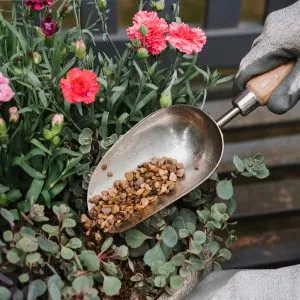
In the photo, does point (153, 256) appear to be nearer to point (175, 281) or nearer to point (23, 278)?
point (175, 281)

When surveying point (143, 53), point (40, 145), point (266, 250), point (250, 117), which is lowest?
point (266, 250)

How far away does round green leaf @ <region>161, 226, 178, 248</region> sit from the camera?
1227mm

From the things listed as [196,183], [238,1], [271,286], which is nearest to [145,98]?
[196,183]

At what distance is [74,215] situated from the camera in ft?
4.27

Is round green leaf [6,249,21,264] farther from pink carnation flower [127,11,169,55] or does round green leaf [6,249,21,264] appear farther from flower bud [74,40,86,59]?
pink carnation flower [127,11,169,55]

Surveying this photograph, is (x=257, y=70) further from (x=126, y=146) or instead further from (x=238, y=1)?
(x=238, y=1)

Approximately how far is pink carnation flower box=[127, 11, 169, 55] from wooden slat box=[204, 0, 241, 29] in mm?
646

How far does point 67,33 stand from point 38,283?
1.96 ft

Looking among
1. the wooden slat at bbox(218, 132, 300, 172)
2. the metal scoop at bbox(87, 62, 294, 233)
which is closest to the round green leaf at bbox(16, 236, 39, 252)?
the metal scoop at bbox(87, 62, 294, 233)

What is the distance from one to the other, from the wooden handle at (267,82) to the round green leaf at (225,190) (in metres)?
0.18

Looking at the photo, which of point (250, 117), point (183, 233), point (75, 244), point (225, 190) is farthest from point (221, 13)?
point (75, 244)

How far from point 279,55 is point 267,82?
58mm

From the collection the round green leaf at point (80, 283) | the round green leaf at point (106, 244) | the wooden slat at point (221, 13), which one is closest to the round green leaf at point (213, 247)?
the round green leaf at point (106, 244)

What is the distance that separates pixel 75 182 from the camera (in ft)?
4.41
